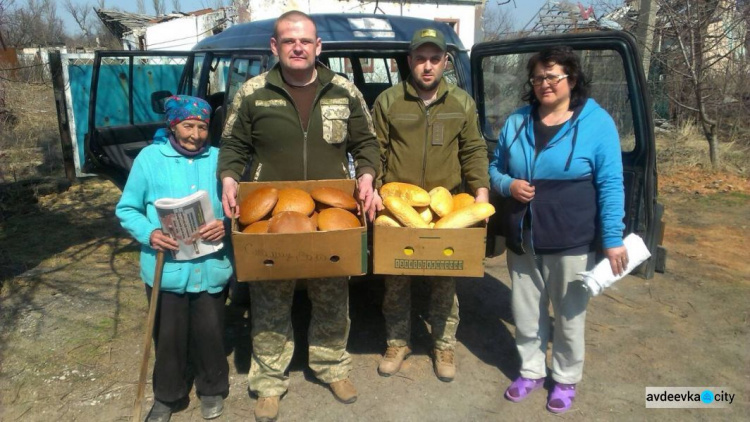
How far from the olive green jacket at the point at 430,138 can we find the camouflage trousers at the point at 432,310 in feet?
1.91

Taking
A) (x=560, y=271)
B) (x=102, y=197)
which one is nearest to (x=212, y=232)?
(x=560, y=271)

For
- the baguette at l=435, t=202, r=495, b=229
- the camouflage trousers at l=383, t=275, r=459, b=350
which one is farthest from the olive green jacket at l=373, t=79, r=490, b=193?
the camouflage trousers at l=383, t=275, r=459, b=350

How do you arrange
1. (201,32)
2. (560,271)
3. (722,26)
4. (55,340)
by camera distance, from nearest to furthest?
(560,271)
(55,340)
(722,26)
(201,32)

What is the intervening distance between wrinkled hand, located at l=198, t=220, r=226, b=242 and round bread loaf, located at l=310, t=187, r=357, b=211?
46cm

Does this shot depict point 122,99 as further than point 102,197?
Yes

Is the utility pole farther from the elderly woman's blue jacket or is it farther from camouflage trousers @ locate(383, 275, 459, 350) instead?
the elderly woman's blue jacket

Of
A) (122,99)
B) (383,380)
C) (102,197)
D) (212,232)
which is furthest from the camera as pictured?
(122,99)

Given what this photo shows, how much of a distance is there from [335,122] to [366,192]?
40 centimetres

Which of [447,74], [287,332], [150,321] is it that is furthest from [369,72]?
[150,321]

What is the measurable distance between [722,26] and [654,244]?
6.72m

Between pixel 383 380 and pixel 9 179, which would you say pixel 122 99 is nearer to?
pixel 9 179

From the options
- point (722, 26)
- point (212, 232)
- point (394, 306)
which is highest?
point (722, 26)

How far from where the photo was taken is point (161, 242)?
2568mm

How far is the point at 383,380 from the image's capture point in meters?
3.32
